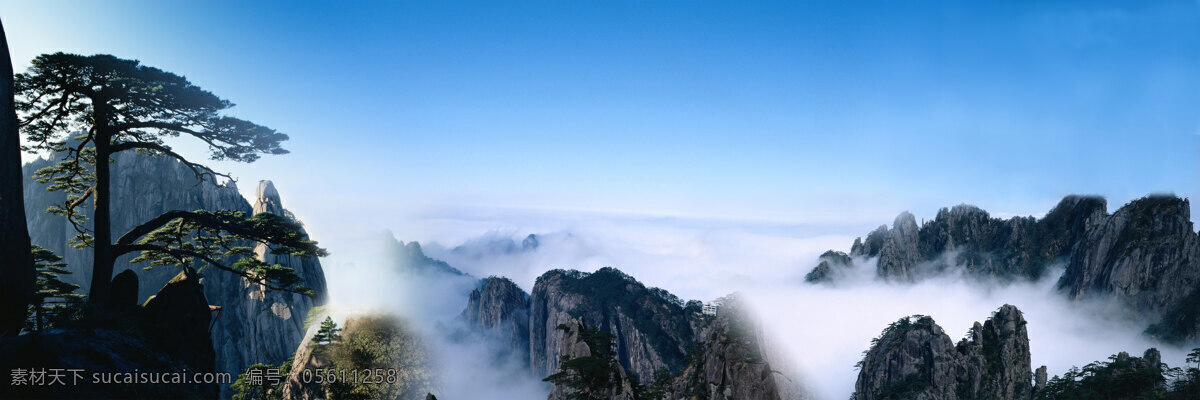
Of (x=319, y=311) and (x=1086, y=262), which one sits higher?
(x=319, y=311)

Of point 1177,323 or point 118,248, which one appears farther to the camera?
point 1177,323

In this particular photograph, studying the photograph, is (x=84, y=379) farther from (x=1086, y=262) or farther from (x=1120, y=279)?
(x=1086, y=262)

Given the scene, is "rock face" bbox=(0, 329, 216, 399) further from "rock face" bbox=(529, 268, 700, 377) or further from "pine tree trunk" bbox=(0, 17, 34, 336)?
"rock face" bbox=(529, 268, 700, 377)

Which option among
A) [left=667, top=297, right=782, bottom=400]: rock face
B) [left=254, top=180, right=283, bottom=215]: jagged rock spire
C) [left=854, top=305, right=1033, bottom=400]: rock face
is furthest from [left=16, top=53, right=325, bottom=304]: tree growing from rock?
[left=854, top=305, right=1033, bottom=400]: rock face

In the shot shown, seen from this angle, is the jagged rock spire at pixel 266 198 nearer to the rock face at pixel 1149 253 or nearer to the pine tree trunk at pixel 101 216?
the pine tree trunk at pixel 101 216

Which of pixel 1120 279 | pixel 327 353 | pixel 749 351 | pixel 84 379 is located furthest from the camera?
pixel 1120 279

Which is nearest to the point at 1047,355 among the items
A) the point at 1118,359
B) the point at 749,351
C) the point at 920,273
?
the point at 920,273

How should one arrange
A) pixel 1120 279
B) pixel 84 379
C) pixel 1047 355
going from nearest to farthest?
pixel 84 379 < pixel 1120 279 < pixel 1047 355

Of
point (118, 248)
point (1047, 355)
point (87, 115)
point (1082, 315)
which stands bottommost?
point (1047, 355)
